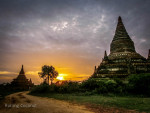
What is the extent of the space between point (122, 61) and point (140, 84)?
1431 centimetres

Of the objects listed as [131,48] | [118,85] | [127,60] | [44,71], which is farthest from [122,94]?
[44,71]

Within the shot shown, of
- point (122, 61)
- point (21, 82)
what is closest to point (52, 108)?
point (122, 61)

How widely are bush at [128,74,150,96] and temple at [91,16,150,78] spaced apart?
26.7 ft

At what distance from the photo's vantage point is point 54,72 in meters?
47.7

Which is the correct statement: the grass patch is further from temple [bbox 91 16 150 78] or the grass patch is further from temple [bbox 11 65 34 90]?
temple [bbox 11 65 34 90]

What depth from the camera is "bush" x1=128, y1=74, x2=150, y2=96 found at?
549 inches

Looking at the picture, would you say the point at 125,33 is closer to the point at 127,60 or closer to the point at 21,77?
the point at 127,60

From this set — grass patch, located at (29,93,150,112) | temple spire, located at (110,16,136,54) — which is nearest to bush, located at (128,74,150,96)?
grass patch, located at (29,93,150,112)

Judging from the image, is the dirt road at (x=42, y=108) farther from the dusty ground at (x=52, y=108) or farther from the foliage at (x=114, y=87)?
the foliage at (x=114, y=87)

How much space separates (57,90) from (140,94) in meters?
13.5

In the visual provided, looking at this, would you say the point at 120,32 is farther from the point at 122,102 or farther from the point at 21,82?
the point at 21,82

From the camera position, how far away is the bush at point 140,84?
13.9 m

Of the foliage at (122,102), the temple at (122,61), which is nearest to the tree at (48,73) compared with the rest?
the temple at (122,61)

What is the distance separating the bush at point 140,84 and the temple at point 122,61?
8144 mm
